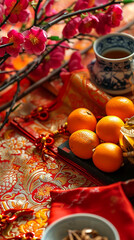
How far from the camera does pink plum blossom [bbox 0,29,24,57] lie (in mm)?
684

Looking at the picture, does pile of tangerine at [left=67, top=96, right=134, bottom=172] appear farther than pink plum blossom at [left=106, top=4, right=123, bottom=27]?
No

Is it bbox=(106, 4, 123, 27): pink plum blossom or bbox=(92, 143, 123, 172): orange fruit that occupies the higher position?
bbox=(106, 4, 123, 27): pink plum blossom

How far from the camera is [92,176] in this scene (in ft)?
2.19

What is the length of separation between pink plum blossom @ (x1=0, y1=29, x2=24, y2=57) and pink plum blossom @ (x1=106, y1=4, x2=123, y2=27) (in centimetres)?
23

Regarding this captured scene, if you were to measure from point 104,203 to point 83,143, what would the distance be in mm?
135

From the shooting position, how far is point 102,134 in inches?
25.9

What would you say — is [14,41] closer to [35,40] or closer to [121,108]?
[35,40]

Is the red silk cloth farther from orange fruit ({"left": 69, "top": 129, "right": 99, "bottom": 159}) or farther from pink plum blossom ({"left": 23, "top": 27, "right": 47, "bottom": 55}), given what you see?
pink plum blossom ({"left": 23, "top": 27, "right": 47, "bottom": 55})

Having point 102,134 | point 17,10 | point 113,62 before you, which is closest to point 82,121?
point 102,134

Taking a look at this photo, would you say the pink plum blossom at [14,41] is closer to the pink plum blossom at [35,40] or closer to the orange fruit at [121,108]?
the pink plum blossom at [35,40]

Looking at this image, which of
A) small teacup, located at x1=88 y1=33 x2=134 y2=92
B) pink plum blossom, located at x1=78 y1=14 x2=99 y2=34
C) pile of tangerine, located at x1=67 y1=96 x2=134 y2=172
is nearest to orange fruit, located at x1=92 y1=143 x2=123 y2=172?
pile of tangerine, located at x1=67 y1=96 x2=134 y2=172

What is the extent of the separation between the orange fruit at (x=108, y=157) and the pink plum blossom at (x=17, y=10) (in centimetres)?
34

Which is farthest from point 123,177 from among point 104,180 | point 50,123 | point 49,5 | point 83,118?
point 49,5

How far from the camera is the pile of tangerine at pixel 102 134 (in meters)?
0.62
